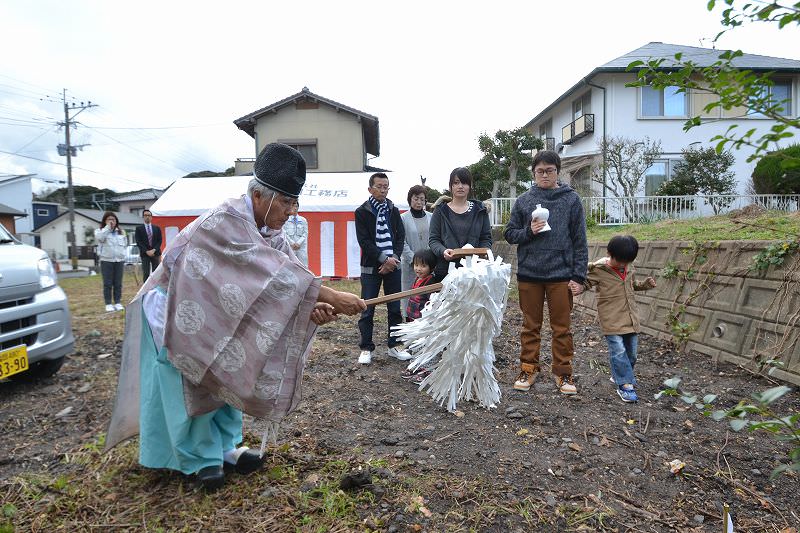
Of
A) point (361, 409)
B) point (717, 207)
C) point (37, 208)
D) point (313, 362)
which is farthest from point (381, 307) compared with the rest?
point (37, 208)

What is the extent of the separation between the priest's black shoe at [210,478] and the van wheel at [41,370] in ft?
8.81

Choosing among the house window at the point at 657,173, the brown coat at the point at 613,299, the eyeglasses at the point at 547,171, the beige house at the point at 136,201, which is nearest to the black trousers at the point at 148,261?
the eyeglasses at the point at 547,171

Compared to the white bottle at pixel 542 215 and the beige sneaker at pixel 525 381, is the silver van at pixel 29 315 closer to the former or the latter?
the beige sneaker at pixel 525 381

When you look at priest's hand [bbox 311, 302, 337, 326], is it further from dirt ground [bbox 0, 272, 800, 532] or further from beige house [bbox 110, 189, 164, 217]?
beige house [bbox 110, 189, 164, 217]

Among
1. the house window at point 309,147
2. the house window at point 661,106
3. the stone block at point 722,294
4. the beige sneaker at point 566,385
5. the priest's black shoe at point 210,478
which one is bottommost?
the beige sneaker at point 566,385

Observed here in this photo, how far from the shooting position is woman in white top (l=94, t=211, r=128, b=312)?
742cm

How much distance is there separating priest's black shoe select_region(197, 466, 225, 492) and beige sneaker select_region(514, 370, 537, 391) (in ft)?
7.41

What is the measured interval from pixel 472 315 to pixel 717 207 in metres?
12.2

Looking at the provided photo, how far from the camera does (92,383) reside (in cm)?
407

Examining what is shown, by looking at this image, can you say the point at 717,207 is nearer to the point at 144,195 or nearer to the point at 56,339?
the point at 56,339

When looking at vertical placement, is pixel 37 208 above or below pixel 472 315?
above

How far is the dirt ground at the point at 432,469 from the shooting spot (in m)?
2.10

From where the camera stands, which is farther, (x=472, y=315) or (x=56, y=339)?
(x=56, y=339)

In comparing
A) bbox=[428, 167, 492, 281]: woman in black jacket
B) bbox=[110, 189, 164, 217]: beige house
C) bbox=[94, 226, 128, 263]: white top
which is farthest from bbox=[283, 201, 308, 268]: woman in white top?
bbox=[110, 189, 164, 217]: beige house
